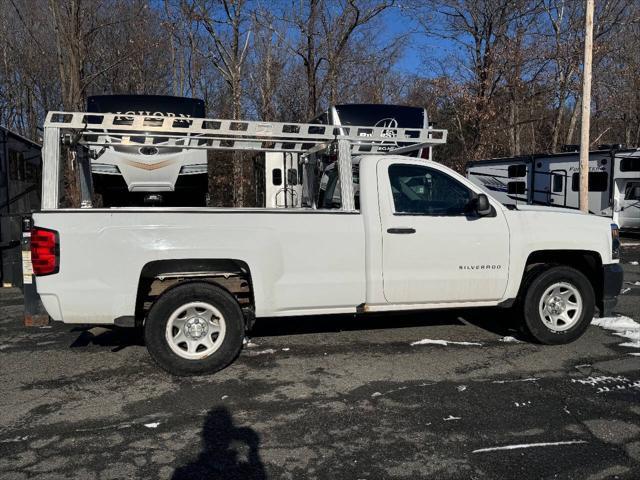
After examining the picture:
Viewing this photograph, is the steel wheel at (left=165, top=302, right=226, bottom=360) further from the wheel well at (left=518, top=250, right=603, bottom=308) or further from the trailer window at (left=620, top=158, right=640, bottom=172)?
the trailer window at (left=620, top=158, right=640, bottom=172)

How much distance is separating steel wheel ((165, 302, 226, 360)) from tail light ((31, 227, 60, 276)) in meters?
1.05

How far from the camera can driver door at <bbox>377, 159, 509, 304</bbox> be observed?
17.0ft

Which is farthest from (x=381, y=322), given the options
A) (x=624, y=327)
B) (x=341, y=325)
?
(x=624, y=327)

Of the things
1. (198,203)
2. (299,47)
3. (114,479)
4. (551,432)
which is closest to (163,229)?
(114,479)

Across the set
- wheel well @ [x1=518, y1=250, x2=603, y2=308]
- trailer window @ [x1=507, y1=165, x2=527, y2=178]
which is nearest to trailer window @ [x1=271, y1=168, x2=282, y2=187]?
wheel well @ [x1=518, y1=250, x2=603, y2=308]

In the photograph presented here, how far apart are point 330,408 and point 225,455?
991 mm

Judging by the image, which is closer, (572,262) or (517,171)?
(572,262)

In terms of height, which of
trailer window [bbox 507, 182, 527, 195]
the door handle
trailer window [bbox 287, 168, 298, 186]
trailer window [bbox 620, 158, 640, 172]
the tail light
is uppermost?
trailer window [bbox 620, 158, 640, 172]

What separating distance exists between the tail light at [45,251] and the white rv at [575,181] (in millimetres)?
12269

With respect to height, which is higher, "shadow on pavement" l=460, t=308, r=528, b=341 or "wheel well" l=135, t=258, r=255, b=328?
"wheel well" l=135, t=258, r=255, b=328

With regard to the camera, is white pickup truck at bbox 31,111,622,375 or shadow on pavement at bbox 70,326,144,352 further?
shadow on pavement at bbox 70,326,144,352

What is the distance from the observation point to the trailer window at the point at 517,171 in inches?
726

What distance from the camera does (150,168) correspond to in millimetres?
9102

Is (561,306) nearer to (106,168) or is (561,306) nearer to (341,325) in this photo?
(341,325)
